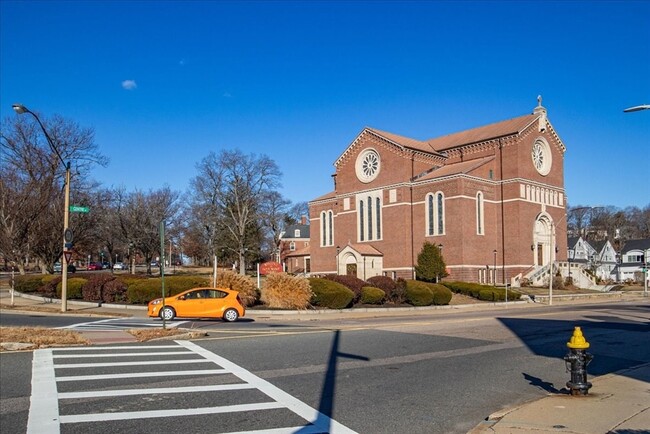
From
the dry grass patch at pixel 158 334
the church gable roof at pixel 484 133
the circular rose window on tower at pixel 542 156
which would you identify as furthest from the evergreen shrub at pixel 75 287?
the circular rose window on tower at pixel 542 156

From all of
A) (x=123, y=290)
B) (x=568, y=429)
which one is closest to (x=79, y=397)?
(x=568, y=429)

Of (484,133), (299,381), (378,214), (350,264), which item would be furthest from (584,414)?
(484,133)

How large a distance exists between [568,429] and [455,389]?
2.93 metres

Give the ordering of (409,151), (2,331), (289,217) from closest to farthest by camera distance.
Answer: (2,331) → (409,151) → (289,217)

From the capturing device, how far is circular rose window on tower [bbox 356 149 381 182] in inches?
2468

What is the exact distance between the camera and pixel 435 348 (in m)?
14.7

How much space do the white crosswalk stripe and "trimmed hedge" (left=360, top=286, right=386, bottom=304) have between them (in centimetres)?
1984

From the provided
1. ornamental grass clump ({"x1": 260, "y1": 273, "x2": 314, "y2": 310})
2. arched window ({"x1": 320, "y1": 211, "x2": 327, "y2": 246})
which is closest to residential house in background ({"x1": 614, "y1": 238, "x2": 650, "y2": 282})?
arched window ({"x1": 320, "y1": 211, "x2": 327, "y2": 246})

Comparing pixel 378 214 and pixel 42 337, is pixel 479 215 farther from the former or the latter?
pixel 42 337

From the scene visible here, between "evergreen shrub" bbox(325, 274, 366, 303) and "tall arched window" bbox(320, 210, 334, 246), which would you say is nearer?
"evergreen shrub" bbox(325, 274, 366, 303)

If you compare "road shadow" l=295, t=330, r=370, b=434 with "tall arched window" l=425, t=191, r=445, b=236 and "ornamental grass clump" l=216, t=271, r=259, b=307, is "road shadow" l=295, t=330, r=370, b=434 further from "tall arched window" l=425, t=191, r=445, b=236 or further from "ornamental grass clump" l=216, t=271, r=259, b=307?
"tall arched window" l=425, t=191, r=445, b=236

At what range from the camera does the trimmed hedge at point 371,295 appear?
32.7m

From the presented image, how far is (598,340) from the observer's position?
57.4 ft

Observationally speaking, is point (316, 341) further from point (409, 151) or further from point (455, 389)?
point (409, 151)
